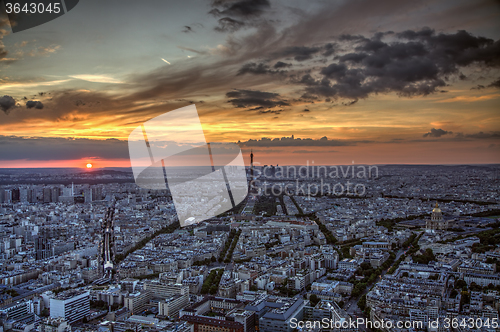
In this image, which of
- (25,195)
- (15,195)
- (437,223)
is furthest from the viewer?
(25,195)

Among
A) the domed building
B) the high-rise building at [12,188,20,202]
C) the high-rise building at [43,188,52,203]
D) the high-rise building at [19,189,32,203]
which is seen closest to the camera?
the domed building

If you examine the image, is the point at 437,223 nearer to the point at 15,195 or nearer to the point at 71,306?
the point at 71,306

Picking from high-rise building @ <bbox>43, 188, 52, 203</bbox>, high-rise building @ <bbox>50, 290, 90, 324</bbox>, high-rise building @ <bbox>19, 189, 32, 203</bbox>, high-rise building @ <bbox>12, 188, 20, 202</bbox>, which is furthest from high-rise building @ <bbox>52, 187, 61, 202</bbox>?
high-rise building @ <bbox>50, 290, 90, 324</bbox>

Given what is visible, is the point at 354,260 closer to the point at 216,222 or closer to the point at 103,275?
the point at 103,275

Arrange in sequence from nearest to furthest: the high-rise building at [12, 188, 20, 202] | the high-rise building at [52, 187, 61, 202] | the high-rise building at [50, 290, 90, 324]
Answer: the high-rise building at [50, 290, 90, 324] < the high-rise building at [12, 188, 20, 202] < the high-rise building at [52, 187, 61, 202]

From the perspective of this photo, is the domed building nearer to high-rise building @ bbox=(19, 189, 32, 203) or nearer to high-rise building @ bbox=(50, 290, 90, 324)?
high-rise building @ bbox=(50, 290, 90, 324)

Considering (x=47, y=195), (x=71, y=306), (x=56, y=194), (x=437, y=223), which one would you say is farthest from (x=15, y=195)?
(x=437, y=223)

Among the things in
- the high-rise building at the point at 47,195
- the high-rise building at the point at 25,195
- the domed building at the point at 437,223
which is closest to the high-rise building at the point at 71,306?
the domed building at the point at 437,223

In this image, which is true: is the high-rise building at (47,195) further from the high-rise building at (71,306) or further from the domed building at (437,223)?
the domed building at (437,223)

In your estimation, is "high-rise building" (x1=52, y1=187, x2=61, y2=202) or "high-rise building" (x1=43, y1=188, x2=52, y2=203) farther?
"high-rise building" (x1=52, y1=187, x2=61, y2=202)
